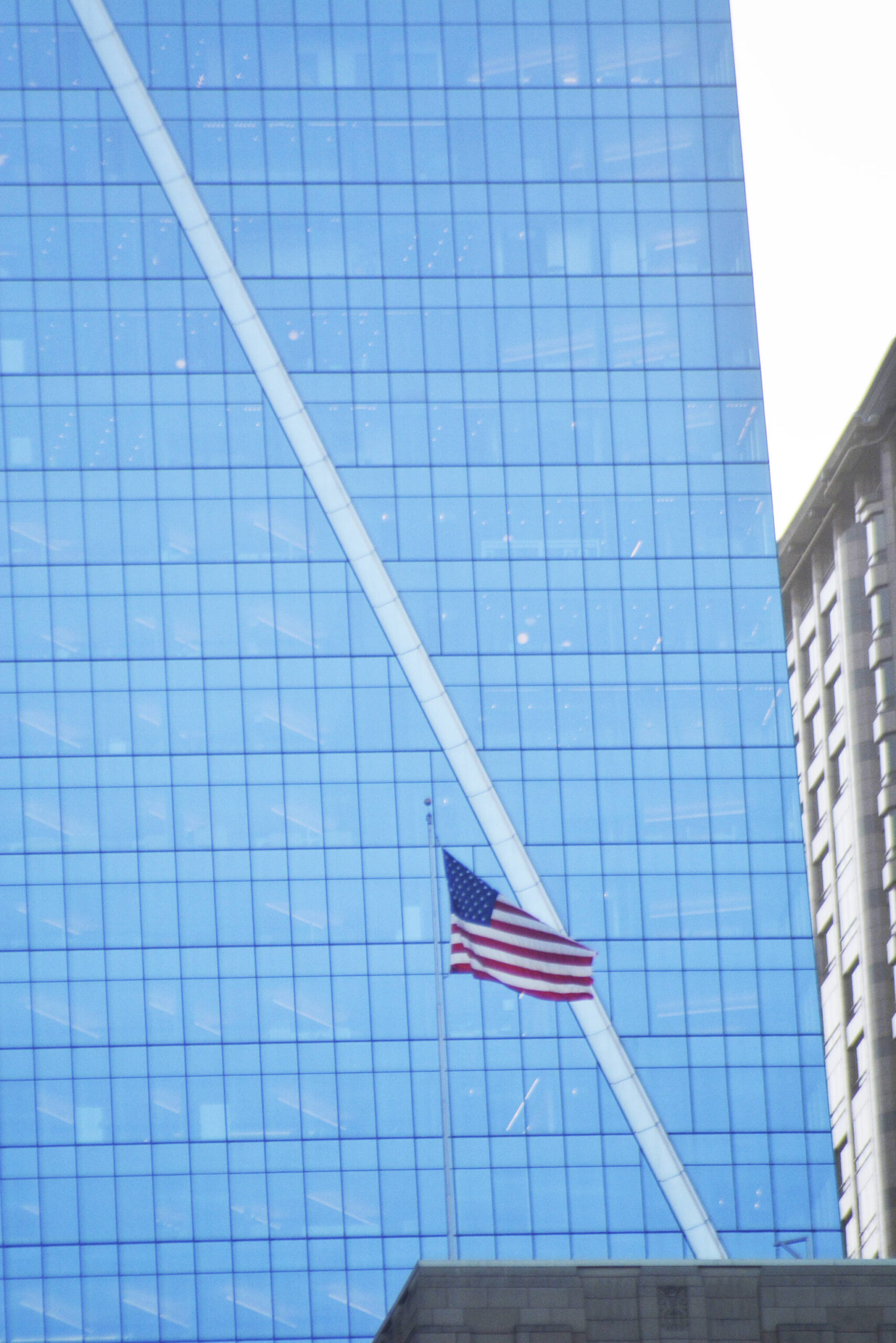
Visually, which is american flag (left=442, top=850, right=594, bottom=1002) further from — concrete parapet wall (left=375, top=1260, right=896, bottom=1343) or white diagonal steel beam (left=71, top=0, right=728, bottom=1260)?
white diagonal steel beam (left=71, top=0, right=728, bottom=1260)

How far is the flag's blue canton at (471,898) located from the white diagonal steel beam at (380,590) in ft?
106

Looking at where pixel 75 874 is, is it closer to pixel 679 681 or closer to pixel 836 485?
pixel 679 681

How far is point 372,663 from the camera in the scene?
→ 81875 millimetres

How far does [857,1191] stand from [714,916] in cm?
3549

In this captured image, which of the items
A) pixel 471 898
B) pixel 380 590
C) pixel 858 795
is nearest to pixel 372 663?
pixel 380 590

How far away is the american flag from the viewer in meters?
47.2

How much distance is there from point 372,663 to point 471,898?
3509 centimetres

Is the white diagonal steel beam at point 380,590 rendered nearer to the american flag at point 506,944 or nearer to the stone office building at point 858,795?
the stone office building at point 858,795

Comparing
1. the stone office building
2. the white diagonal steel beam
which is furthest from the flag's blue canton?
the stone office building

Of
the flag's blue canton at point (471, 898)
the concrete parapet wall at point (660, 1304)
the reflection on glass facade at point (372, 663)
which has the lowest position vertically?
the concrete parapet wall at point (660, 1304)

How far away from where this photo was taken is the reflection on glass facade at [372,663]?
78.6 meters

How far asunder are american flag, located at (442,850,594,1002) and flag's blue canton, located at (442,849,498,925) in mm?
12

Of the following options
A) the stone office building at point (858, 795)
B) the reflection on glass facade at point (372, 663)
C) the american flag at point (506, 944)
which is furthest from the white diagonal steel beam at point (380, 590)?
the american flag at point (506, 944)

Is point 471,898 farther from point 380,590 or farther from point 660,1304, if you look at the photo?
point 380,590
